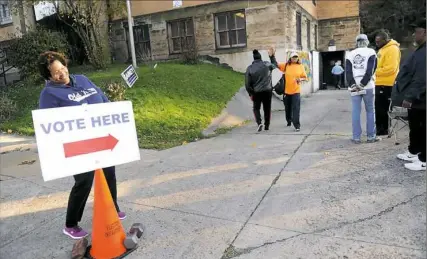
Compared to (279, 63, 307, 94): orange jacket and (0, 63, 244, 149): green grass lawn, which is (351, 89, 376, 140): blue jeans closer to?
(279, 63, 307, 94): orange jacket

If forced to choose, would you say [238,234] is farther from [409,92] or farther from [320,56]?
[320,56]

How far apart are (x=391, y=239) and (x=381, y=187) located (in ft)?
4.09

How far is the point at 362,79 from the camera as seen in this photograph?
5.98 metres

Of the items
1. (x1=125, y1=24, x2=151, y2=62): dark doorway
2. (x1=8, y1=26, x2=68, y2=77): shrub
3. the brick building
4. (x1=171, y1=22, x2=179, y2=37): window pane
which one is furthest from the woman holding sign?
(x1=125, y1=24, x2=151, y2=62): dark doorway

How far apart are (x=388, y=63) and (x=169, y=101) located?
5615 millimetres

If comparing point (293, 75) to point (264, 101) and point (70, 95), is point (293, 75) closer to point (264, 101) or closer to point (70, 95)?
point (264, 101)

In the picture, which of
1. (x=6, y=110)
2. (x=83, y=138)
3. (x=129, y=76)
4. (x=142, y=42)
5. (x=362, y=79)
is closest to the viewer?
(x=83, y=138)

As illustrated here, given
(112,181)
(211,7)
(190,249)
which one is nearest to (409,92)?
(190,249)

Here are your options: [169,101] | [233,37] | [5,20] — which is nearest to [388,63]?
[169,101]

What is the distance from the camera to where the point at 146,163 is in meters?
5.98

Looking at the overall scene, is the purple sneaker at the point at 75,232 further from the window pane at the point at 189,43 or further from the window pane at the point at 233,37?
the window pane at the point at 233,37

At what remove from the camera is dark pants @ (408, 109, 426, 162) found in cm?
464

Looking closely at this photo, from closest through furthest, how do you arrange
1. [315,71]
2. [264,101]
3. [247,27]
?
[264,101] < [247,27] < [315,71]

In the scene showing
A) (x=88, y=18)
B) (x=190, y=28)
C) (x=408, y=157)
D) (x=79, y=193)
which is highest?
(x=88, y=18)
